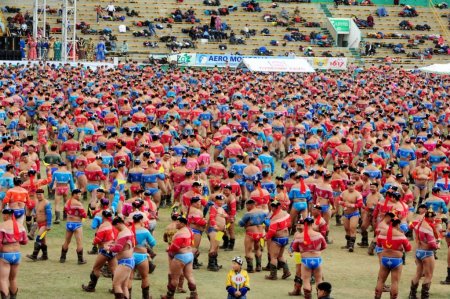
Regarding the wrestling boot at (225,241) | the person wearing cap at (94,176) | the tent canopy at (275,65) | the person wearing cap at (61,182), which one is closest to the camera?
the wrestling boot at (225,241)

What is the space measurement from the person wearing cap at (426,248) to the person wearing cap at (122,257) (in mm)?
5229

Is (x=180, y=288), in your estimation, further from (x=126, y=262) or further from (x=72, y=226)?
(x=72, y=226)

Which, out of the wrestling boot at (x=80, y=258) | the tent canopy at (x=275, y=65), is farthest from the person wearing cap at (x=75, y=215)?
the tent canopy at (x=275, y=65)

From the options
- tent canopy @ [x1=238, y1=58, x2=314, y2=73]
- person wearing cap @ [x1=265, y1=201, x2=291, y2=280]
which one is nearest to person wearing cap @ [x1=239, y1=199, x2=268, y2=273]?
person wearing cap @ [x1=265, y1=201, x2=291, y2=280]

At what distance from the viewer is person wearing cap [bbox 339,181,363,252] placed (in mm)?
20875

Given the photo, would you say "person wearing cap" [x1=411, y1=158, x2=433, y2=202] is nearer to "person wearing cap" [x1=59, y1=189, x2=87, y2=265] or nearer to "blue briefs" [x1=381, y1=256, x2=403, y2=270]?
"blue briefs" [x1=381, y1=256, x2=403, y2=270]

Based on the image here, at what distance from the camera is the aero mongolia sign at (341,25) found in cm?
6781

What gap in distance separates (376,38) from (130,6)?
17.8 meters

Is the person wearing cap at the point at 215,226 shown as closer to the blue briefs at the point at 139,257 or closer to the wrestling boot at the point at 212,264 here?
the wrestling boot at the point at 212,264

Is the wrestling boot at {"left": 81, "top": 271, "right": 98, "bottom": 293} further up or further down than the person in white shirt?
further down

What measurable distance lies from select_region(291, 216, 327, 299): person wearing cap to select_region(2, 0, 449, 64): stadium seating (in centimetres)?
4163

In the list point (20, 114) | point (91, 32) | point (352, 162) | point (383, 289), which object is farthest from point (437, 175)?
point (91, 32)

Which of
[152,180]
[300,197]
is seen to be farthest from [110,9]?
[300,197]

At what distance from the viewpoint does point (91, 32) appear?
2388 inches
